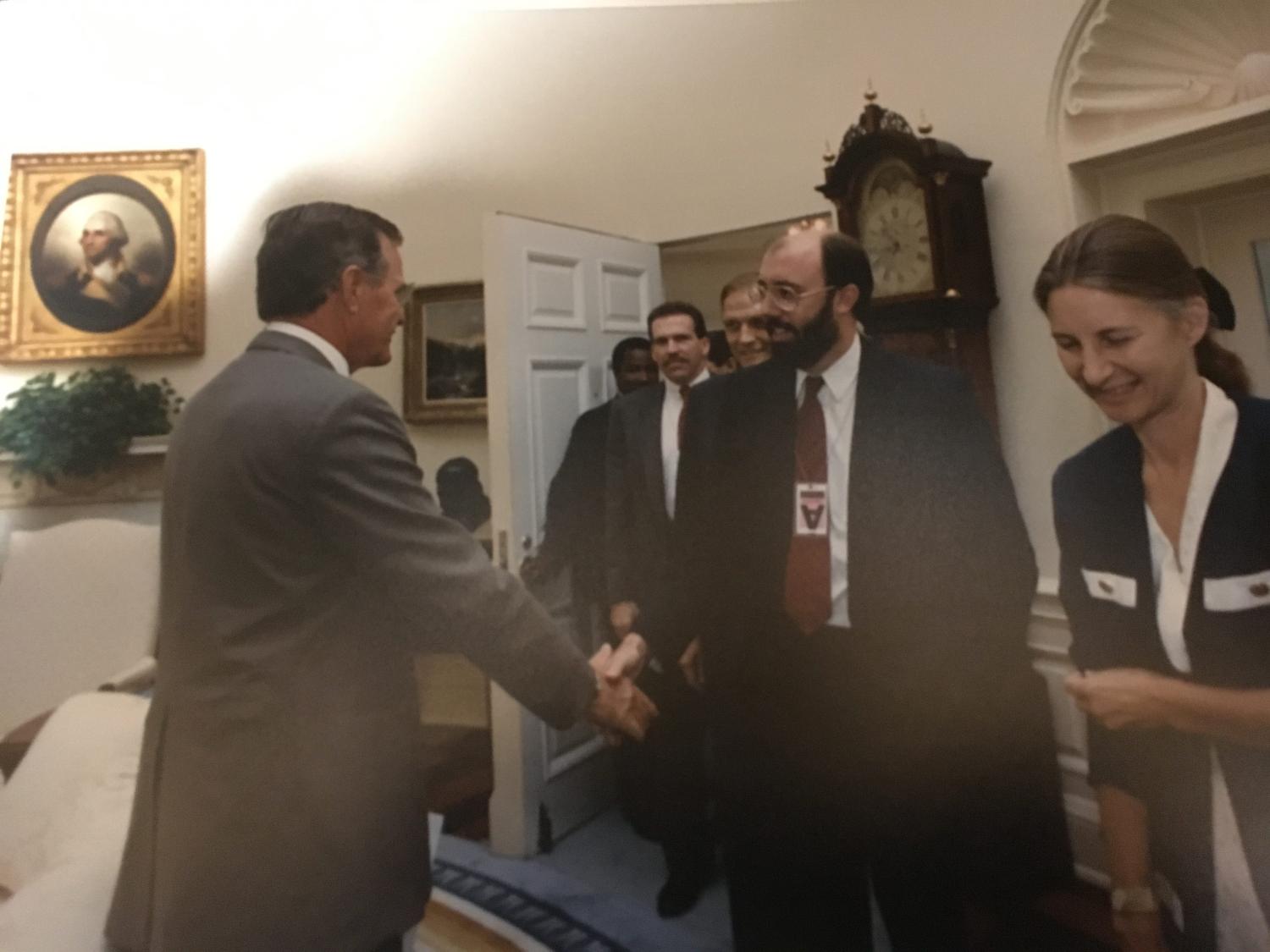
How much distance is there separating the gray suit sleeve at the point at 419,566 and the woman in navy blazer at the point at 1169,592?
0.47 m

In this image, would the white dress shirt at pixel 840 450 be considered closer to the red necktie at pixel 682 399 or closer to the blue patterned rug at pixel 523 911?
the red necktie at pixel 682 399

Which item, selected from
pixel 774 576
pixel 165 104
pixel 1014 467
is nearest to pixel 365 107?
pixel 165 104

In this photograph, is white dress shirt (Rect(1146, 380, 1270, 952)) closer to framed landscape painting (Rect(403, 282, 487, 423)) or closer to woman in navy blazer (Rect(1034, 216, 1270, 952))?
woman in navy blazer (Rect(1034, 216, 1270, 952))

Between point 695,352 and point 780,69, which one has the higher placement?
point 780,69

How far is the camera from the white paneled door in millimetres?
1264

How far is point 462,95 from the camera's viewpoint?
1.01 m

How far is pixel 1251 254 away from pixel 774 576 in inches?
20.5

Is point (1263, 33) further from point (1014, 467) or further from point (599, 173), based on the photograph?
point (599, 173)

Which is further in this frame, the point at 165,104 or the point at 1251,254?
the point at 165,104

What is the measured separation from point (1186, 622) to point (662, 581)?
0.54 m

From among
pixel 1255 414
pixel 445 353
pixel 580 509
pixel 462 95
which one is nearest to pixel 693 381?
pixel 580 509

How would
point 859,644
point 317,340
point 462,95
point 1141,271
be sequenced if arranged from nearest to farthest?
1. point 1141,271
2. point 317,340
3. point 859,644
4. point 462,95

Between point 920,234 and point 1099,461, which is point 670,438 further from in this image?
point 1099,461

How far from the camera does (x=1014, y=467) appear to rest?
2.60 feet
